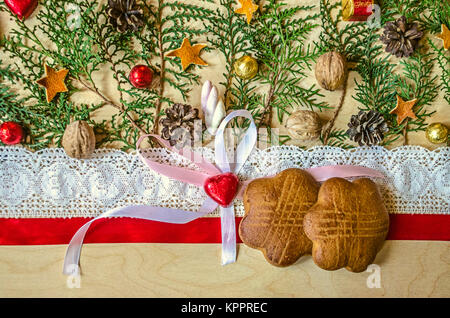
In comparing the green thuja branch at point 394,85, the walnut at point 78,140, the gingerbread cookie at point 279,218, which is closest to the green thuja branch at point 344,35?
the green thuja branch at point 394,85

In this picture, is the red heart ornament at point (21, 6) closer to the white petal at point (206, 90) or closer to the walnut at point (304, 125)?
A: the white petal at point (206, 90)

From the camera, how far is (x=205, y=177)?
35.3 inches

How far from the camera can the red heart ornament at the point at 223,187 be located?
873 millimetres

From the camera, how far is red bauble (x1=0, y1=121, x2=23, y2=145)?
884 mm

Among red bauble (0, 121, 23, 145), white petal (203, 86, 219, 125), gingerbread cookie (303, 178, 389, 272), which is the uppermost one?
white petal (203, 86, 219, 125)

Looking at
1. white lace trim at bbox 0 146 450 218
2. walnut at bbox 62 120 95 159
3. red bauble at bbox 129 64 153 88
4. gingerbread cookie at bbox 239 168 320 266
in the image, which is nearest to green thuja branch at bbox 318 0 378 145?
white lace trim at bbox 0 146 450 218

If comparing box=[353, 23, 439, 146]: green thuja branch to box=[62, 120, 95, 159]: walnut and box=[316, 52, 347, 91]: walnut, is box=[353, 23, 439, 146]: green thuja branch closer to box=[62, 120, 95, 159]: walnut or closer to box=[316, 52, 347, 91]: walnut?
box=[316, 52, 347, 91]: walnut

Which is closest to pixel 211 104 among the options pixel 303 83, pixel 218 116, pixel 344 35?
pixel 218 116

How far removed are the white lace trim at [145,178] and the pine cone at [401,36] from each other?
0.86 feet

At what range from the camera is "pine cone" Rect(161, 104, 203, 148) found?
2.86 ft

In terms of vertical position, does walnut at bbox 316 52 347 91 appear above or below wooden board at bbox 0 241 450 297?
above

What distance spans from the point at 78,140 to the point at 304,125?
0.57 metres

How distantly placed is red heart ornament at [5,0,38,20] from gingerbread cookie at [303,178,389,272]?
88 centimetres
